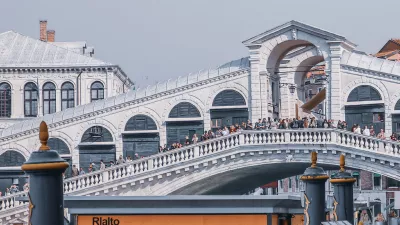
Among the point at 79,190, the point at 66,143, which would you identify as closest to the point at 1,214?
the point at 79,190

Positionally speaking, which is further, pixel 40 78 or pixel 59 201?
pixel 40 78

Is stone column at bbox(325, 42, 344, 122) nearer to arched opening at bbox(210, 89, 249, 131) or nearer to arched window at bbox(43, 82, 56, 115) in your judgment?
arched opening at bbox(210, 89, 249, 131)

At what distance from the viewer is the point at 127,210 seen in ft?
67.9

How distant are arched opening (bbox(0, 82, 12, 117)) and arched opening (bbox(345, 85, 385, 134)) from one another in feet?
68.1

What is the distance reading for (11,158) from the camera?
185 feet

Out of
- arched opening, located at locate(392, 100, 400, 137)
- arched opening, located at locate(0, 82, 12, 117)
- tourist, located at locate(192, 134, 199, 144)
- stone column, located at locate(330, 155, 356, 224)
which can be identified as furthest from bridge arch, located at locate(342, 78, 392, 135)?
stone column, located at locate(330, 155, 356, 224)

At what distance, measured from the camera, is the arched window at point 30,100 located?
66812 millimetres

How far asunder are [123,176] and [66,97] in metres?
17.4

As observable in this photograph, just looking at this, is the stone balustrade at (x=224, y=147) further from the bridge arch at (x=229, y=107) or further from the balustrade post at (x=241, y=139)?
the bridge arch at (x=229, y=107)

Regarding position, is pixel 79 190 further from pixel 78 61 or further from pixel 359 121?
pixel 78 61

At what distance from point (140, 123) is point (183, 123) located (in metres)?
1.93

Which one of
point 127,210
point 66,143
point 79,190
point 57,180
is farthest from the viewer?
point 66,143

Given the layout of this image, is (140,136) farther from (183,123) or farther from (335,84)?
(335,84)

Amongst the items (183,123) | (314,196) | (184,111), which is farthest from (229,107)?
(314,196)
